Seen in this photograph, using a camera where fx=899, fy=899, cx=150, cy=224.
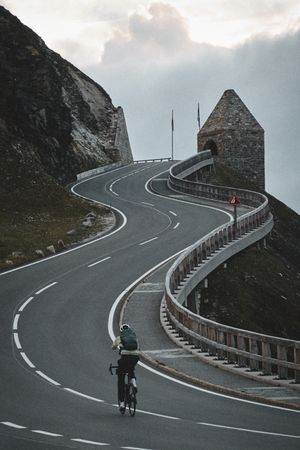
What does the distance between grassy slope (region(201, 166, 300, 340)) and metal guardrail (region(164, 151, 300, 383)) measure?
89cm

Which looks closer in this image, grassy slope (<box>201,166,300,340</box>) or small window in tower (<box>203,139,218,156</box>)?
grassy slope (<box>201,166,300,340</box>)

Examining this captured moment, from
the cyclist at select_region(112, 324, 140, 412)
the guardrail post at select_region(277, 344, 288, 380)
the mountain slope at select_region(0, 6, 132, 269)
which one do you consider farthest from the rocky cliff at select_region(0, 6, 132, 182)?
the cyclist at select_region(112, 324, 140, 412)

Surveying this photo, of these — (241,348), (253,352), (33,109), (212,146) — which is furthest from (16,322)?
(212,146)

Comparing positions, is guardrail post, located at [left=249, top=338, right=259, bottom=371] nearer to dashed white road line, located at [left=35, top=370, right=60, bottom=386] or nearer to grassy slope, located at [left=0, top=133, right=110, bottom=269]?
dashed white road line, located at [left=35, top=370, right=60, bottom=386]

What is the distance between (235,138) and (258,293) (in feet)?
185

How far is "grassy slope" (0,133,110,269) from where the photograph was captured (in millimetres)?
48219

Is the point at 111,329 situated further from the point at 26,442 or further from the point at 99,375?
the point at 26,442

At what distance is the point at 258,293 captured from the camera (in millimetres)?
45500

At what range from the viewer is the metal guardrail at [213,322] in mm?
21281

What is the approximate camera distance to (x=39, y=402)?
18266 millimetres

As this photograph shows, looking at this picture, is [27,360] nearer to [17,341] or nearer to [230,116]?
[17,341]

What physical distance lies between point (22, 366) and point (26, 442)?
9.36 m

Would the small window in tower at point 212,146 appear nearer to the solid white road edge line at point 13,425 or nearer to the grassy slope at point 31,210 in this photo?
the grassy slope at point 31,210

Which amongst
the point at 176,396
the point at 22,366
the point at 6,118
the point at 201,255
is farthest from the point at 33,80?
the point at 176,396
